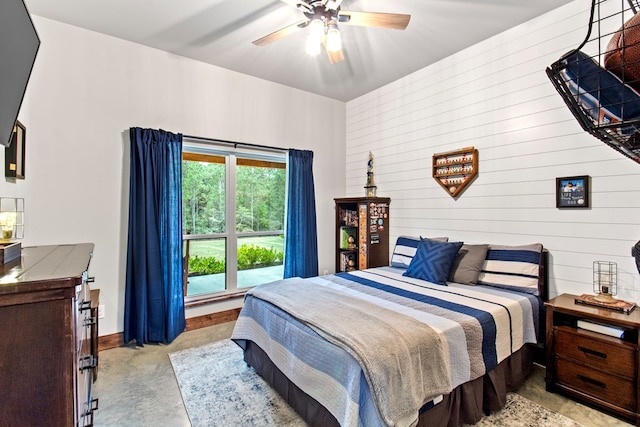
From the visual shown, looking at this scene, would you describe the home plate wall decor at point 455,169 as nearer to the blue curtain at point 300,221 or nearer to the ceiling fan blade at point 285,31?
the blue curtain at point 300,221

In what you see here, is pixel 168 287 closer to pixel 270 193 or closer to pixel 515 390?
pixel 270 193

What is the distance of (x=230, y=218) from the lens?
12.4 feet

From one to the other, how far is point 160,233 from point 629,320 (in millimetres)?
3762

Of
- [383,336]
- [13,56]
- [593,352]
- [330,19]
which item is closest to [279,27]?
[330,19]

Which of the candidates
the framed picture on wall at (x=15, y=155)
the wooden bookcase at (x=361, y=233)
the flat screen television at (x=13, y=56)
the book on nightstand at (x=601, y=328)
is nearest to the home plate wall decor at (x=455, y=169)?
the wooden bookcase at (x=361, y=233)

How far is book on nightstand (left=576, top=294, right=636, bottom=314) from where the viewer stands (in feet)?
6.71

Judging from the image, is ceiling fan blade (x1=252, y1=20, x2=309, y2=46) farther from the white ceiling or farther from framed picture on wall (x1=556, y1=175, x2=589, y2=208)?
framed picture on wall (x1=556, y1=175, x2=589, y2=208)

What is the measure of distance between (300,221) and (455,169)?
1.99 metres

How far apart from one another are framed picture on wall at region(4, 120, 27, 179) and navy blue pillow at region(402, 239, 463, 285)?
3.19 m

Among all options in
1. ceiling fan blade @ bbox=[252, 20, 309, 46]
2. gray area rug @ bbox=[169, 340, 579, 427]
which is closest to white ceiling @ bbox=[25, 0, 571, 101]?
ceiling fan blade @ bbox=[252, 20, 309, 46]

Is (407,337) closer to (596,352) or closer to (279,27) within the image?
(596,352)

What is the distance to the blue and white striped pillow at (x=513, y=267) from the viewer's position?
8.20ft

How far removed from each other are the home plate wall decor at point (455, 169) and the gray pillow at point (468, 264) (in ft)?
2.22

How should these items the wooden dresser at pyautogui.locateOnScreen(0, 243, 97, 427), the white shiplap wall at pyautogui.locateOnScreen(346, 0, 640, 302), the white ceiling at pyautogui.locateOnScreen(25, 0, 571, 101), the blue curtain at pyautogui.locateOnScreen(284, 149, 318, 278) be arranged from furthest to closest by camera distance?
the blue curtain at pyautogui.locateOnScreen(284, 149, 318, 278)
the white ceiling at pyautogui.locateOnScreen(25, 0, 571, 101)
the white shiplap wall at pyautogui.locateOnScreen(346, 0, 640, 302)
the wooden dresser at pyautogui.locateOnScreen(0, 243, 97, 427)
